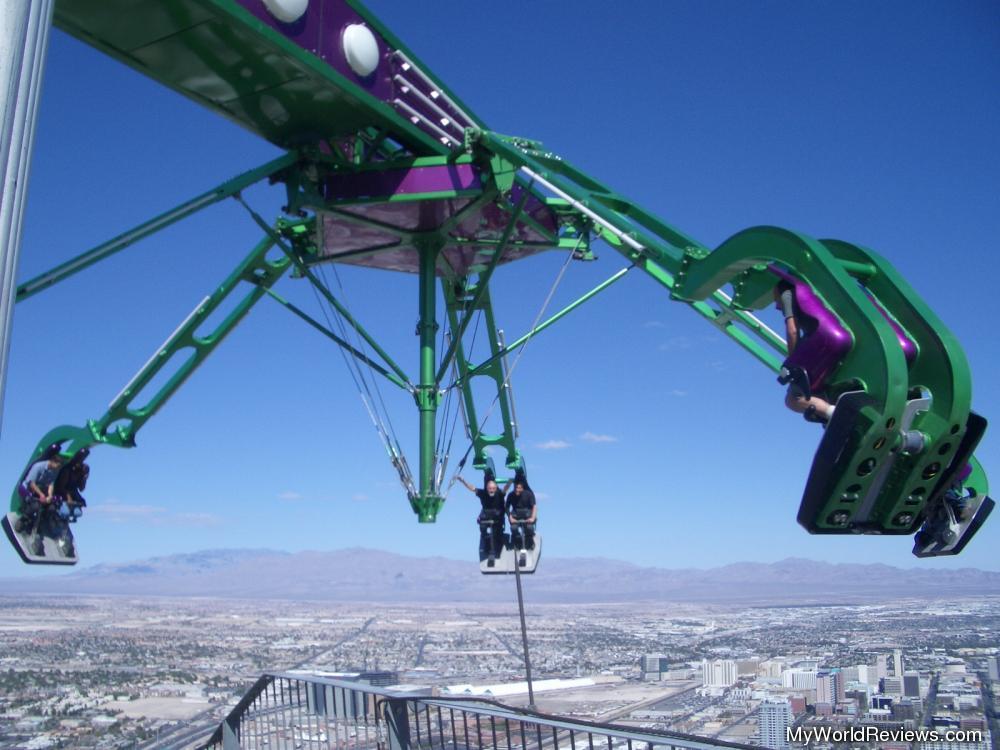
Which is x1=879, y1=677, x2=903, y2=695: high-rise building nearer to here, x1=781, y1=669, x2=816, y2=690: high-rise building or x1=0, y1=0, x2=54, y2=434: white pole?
x1=781, y1=669, x2=816, y2=690: high-rise building

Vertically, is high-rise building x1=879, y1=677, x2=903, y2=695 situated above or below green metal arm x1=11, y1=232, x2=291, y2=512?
below

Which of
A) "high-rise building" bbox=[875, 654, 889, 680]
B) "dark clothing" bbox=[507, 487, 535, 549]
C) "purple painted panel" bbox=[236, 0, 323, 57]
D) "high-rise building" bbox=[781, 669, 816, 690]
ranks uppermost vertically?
"purple painted panel" bbox=[236, 0, 323, 57]

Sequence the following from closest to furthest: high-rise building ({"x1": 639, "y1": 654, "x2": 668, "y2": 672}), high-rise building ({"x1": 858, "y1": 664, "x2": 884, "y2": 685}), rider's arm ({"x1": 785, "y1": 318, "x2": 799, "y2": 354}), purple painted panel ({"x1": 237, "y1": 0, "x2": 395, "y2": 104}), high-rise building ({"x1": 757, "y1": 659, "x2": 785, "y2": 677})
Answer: rider's arm ({"x1": 785, "y1": 318, "x2": 799, "y2": 354})
purple painted panel ({"x1": 237, "y1": 0, "x2": 395, "y2": 104})
high-rise building ({"x1": 858, "y1": 664, "x2": 884, "y2": 685})
high-rise building ({"x1": 757, "y1": 659, "x2": 785, "y2": 677})
high-rise building ({"x1": 639, "y1": 654, "x2": 668, "y2": 672})

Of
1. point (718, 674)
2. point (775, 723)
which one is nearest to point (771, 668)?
point (718, 674)

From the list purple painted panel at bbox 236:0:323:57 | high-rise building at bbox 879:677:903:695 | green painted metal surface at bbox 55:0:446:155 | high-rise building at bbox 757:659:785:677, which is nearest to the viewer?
green painted metal surface at bbox 55:0:446:155

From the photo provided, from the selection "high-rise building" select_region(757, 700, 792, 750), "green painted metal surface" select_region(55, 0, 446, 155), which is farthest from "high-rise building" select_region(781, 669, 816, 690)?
"green painted metal surface" select_region(55, 0, 446, 155)

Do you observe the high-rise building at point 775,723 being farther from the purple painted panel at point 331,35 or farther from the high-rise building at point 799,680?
the purple painted panel at point 331,35

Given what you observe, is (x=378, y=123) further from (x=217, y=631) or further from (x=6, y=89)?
(x=217, y=631)
